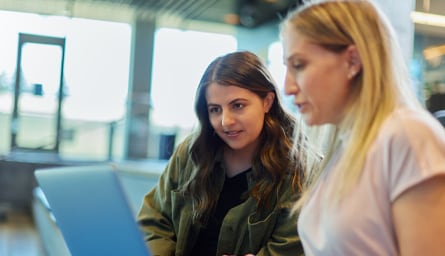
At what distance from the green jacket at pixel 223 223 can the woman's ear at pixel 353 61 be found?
54cm

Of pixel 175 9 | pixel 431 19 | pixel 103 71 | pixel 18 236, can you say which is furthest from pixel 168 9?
pixel 431 19

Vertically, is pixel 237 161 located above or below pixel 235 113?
below

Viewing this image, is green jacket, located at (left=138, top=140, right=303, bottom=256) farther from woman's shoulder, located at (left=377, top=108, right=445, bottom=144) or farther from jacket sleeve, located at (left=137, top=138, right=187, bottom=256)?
woman's shoulder, located at (left=377, top=108, right=445, bottom=144)

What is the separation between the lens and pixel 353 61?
2.91 ft

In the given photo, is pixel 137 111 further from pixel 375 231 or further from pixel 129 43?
pixel 375 231

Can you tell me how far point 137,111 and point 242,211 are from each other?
6.91 metres

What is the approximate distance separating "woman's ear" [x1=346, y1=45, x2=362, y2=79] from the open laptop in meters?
0.45

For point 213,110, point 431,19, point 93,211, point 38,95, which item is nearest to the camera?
point 93,211

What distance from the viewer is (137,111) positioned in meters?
8.20

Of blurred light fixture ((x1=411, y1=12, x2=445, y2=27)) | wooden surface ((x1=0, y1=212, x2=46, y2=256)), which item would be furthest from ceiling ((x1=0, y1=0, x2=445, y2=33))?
blurred light fixture ((x1=411, y1=12, x2=445, y2=27))

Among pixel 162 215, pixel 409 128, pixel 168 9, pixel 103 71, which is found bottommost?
pixel 162 215

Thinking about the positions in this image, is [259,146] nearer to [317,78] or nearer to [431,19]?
[317,78]

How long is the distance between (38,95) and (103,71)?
3.88 feet

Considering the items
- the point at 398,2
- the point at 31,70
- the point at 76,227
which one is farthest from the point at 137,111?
the point at 76,227
